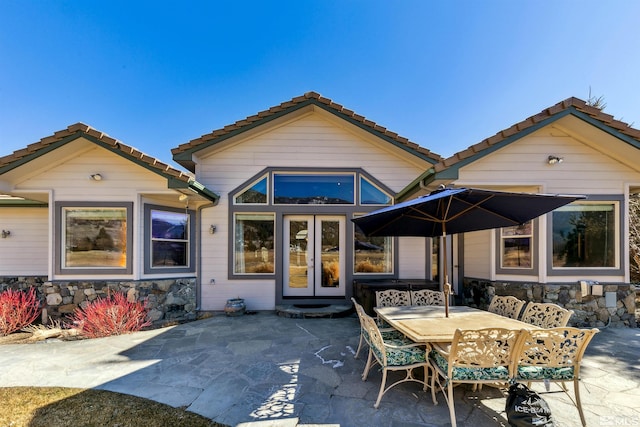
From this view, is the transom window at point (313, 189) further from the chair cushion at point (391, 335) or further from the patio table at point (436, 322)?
the chair cushion at point (391, 335)

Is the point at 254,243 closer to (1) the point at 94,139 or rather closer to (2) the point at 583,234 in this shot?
(1) the point at 94,139

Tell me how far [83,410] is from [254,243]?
191 inches

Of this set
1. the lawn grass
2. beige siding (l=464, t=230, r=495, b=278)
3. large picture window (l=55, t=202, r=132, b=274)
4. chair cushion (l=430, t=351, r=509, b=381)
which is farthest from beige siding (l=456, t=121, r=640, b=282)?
large picture window (l=55, t=202, r=132, b=274)

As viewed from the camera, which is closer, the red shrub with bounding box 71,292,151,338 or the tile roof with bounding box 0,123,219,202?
the red shrub with bounding box 71,292,151,338

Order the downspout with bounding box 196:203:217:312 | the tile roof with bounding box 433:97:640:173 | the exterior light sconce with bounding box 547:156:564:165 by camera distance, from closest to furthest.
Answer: the tile roof with bounding box 433:97:640:173 < the exterior light sconce with bounding box 547:156:564:165 < the downspout with bounding box 196:203:217:312

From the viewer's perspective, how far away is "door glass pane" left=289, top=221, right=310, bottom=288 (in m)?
7.73

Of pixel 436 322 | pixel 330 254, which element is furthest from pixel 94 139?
pixel 436 322

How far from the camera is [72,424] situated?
2828mm

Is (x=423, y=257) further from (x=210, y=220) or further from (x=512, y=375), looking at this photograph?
(x=210, y=220)

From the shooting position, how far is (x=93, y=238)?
6535 mm

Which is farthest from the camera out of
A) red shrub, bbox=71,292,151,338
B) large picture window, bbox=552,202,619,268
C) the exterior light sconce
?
large picture window, bbox=552,202,619,268

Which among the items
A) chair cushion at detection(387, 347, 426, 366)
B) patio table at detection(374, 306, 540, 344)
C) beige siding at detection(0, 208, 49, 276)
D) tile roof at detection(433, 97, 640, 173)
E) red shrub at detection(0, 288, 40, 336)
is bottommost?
red shrub at detection(0, 288, 40, 336)

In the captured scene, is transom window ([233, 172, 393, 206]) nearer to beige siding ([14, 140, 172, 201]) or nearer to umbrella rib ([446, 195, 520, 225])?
beige siding ([14, 140, 172, 201])

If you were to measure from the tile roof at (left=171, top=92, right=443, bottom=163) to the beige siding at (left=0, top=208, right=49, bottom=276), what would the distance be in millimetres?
5159
